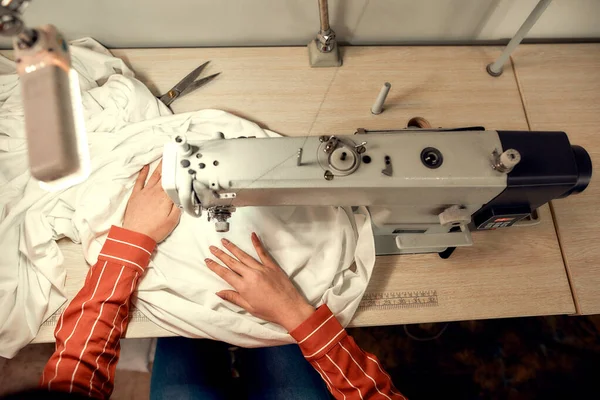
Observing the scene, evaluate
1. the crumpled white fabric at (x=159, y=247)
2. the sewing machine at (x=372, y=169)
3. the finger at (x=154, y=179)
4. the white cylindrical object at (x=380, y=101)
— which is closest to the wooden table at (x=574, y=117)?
the sewing machine at (x=372, y=169)

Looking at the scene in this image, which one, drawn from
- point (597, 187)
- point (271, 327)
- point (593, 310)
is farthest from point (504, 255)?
point (271, 327)

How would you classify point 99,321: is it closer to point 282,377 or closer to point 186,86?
point 282,377

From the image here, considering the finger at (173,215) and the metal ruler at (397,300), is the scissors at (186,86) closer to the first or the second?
the finger at (173,215)

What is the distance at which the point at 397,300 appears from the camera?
48.8 inches

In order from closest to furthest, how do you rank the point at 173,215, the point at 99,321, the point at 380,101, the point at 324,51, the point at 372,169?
the point at 372,169 → the point at 99,321 → the point at 173,215 → the point at 380,101 → the point at 324,51

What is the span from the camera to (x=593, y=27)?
1.62m

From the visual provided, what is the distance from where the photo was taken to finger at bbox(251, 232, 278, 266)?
1193 millimetres

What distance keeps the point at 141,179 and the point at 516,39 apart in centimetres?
137

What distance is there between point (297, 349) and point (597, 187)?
1215mm

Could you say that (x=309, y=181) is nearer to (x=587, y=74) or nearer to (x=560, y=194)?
(x=560, y=194)

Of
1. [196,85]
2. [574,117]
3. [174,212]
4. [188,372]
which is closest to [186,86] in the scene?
[196,85]

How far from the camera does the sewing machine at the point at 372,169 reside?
0.91m

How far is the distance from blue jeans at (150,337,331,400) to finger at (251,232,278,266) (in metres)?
0.47

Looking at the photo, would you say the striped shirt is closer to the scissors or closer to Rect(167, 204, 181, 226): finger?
Rect(167, 204, 181, 226): finger
